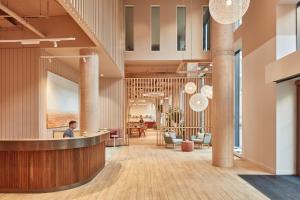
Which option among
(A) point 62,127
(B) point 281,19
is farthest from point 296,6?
(A) point 62,127

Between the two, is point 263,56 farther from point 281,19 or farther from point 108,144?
point 108,144

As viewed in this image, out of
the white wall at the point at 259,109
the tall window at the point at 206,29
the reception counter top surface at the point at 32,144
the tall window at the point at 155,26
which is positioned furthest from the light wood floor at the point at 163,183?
the tall window at the point at 155,26

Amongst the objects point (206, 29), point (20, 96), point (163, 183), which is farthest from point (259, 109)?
point (20, 96)

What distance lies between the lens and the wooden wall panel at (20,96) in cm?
852

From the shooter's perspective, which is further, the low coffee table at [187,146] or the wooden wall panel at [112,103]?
the wooden wall panel at [112,103]

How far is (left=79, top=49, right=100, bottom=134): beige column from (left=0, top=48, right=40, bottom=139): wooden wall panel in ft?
4.67

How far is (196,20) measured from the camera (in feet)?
47.3

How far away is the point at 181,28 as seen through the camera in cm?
1468

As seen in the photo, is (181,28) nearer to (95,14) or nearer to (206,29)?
(206,29)

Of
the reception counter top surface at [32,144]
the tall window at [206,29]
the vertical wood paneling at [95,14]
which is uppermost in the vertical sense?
the tall window at [206,29]

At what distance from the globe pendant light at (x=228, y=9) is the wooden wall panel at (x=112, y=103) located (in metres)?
10.1

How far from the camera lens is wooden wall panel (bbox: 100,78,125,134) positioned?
1458cm

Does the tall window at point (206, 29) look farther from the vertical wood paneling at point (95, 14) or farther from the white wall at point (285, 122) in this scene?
the white wall at point (285, 122)

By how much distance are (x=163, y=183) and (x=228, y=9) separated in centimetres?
408
